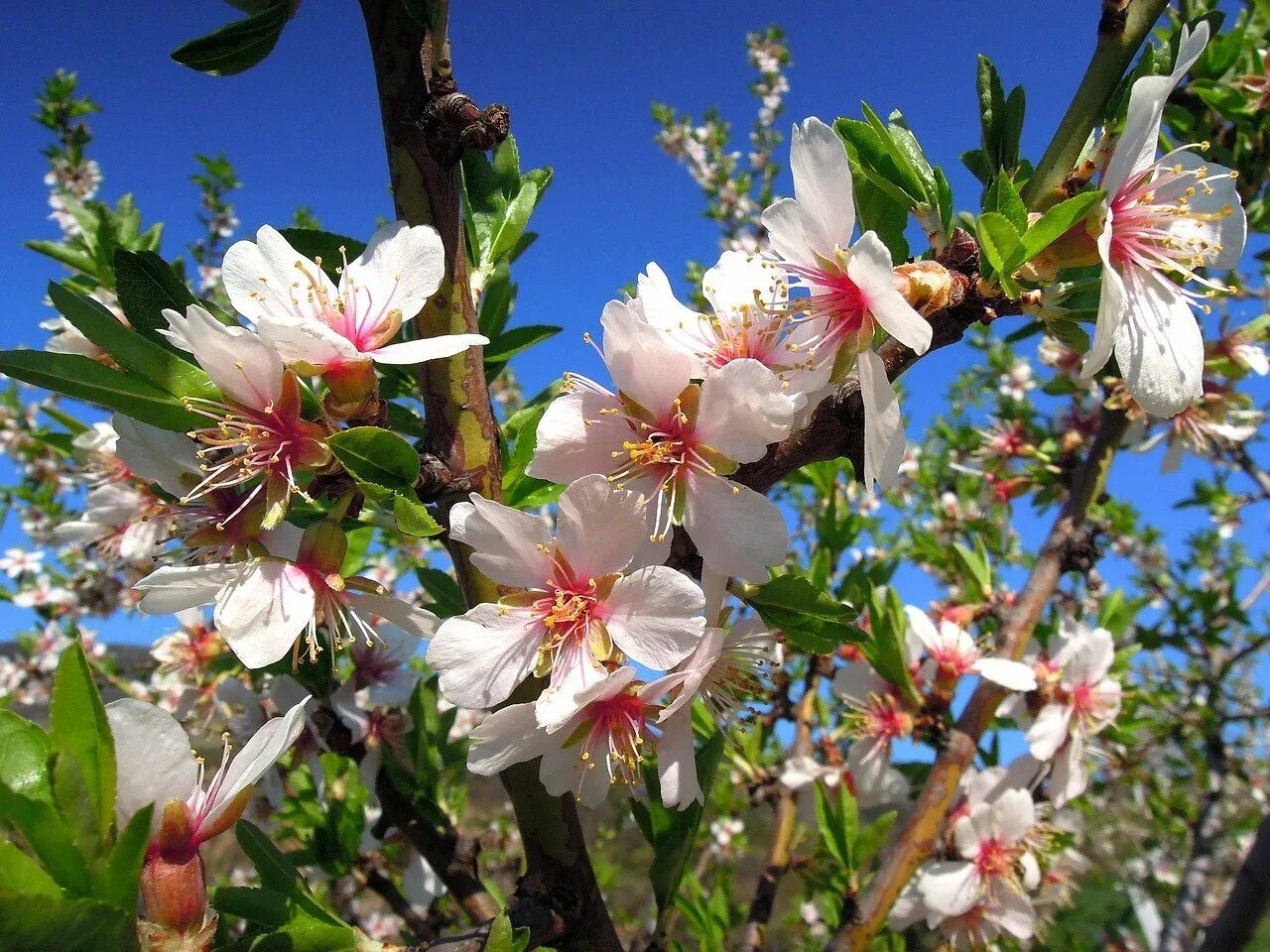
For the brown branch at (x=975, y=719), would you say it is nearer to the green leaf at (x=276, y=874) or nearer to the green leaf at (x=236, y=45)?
the green leaf at (x=276, y=874)

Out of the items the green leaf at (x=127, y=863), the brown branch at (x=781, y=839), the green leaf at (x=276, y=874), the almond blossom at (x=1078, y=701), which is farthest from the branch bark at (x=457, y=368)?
the almond blossom at (x=1078, y=701)

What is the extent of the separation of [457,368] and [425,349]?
0.46ft

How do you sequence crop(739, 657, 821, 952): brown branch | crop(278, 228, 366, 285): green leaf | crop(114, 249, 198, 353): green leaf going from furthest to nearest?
crop(739, 657, 821, 952): brown branch < crop(278, 228, 366, 285): green leaf < crop(114, 249, 198, 353): green leaf

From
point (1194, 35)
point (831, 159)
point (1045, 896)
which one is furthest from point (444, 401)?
point (1045, 896)

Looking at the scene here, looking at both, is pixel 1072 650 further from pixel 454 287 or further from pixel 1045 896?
pixel 454 287

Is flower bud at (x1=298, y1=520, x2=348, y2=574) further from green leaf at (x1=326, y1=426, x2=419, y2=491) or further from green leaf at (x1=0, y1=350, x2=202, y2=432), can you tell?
green leaf at (x1=0, y1=350, x2=202, y2=432)

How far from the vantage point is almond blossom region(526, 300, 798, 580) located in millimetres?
981

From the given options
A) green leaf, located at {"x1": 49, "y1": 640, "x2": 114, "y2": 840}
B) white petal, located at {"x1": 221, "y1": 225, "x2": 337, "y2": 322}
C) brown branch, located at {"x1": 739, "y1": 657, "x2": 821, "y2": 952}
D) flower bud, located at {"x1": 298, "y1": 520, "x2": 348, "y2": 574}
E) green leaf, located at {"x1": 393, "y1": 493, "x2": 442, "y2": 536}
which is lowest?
brown branch, located at {"x1": 739, "y1": 657, "x2": 821, "y2": 952}

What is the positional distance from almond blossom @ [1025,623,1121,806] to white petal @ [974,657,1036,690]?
0.24m

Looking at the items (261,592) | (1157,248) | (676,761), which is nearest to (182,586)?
(261,592)

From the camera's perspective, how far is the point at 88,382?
0.95 metres

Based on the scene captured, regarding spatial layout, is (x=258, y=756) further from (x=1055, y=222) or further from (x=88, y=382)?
(x=1055, y=222)

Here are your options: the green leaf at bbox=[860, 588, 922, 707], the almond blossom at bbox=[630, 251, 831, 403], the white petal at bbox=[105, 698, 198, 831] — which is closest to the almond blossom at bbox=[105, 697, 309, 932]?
the white petal at bbox=[105, 698, 198, 831]

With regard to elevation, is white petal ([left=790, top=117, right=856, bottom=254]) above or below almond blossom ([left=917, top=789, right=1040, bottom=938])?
above
